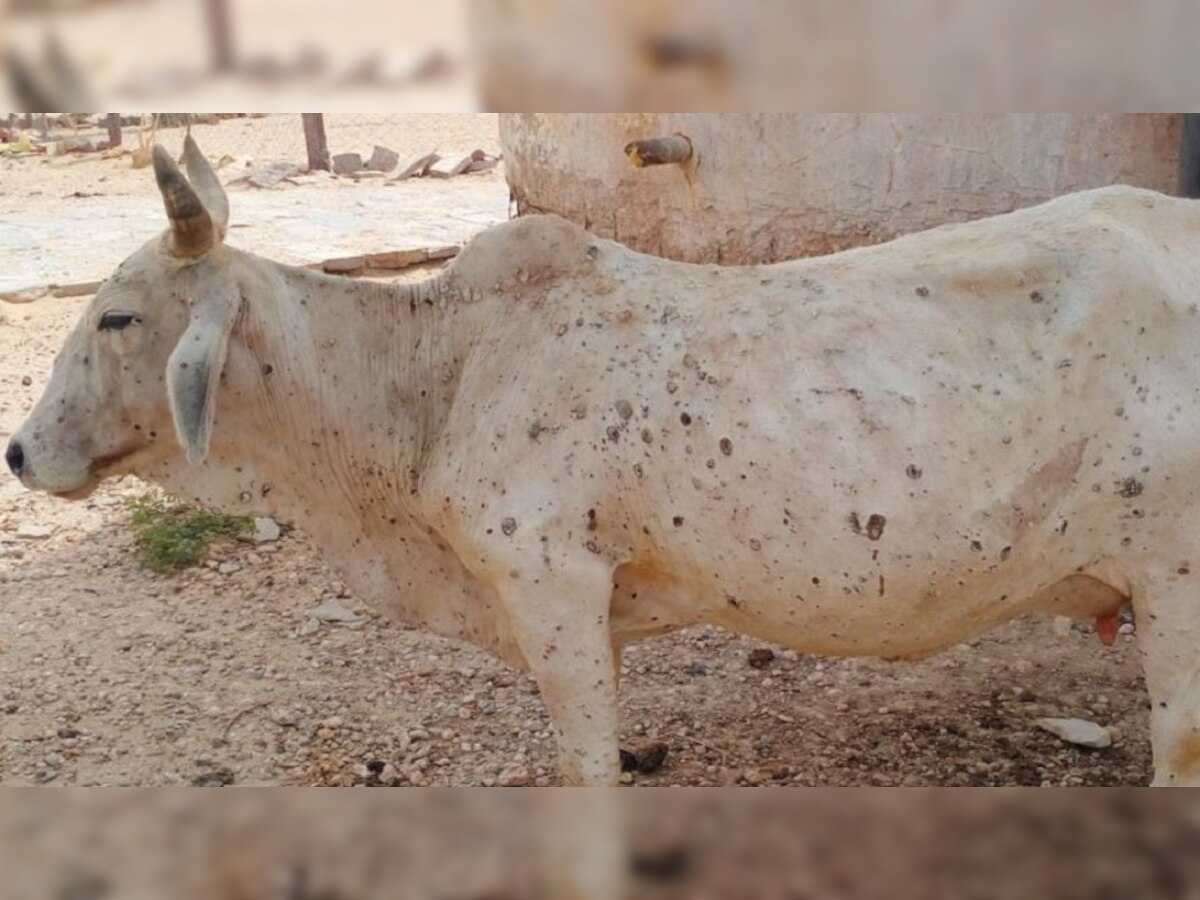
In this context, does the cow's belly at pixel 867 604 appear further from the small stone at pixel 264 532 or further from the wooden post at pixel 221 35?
the small stone at pixel 264 532

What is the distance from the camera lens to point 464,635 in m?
3.53

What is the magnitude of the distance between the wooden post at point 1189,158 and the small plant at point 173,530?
417 cm

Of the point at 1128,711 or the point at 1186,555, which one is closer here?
the point at 1186,555

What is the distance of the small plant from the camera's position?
5.77 m

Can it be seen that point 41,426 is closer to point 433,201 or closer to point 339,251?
point 339,251

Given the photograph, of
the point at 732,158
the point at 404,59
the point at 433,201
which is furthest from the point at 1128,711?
the point at 433,201

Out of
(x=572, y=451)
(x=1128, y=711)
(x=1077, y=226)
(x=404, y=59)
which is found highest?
(x=404, y=59)

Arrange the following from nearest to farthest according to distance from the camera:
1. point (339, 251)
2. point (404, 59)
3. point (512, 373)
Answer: point (404, 59) < point (512, 373) < point (339, 251)

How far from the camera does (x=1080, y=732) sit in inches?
163

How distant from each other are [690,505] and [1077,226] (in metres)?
1.11

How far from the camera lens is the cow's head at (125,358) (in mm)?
3312

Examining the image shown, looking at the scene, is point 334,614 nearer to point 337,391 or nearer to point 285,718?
point 285,718

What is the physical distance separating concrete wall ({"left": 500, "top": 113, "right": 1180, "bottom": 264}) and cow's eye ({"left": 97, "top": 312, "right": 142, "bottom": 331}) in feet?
7.15

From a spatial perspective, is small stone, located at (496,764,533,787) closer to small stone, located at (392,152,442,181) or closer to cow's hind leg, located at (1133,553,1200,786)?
cow's hind leg, located at (1133,553,1200,786)
